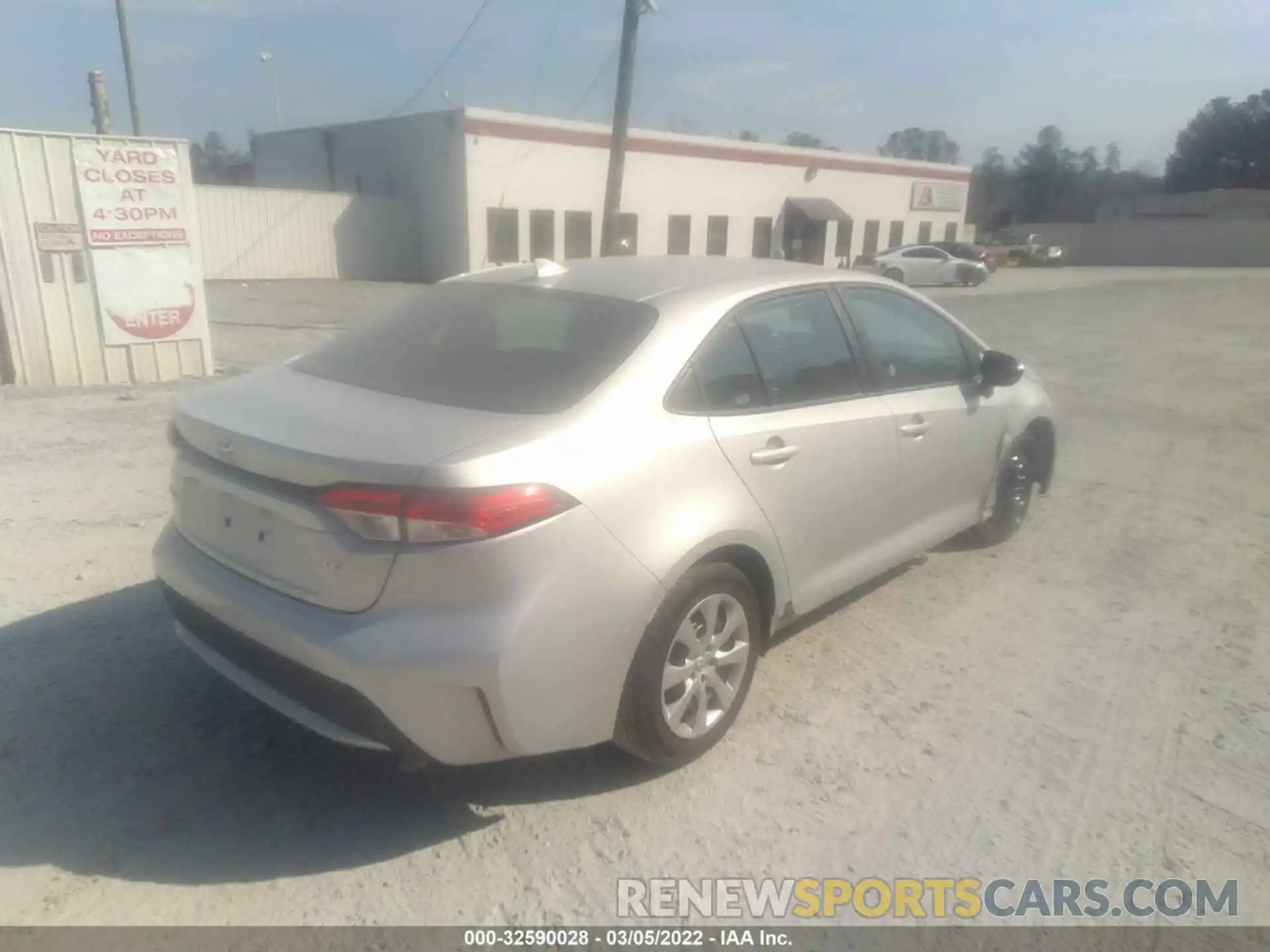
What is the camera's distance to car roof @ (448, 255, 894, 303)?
3.40 m

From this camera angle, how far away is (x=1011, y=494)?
5.13 meters

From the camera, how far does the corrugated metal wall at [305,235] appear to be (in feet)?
86.2

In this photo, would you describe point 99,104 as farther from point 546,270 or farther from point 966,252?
point 966,252

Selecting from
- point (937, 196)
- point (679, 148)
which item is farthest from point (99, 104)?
point (937, 196)

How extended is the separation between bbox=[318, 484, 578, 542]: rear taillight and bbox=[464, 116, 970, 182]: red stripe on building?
24.5 metres

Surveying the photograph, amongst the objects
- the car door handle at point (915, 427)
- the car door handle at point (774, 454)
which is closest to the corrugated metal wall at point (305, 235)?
the car door handle at point (915, 427)

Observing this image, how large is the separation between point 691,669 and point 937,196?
1770 inches

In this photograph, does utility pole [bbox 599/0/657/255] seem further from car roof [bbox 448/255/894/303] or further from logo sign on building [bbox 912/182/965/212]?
logo sign on building [bbox 912/182/965/212]

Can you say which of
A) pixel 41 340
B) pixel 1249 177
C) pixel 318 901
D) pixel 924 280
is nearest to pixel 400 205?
pixel 924 280

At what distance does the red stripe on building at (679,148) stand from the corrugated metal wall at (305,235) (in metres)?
4.05

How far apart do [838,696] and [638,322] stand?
5.37 feet

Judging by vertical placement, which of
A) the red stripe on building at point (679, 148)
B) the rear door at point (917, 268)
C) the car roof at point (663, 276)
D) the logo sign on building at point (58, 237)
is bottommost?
the rear door at point (917, 268)

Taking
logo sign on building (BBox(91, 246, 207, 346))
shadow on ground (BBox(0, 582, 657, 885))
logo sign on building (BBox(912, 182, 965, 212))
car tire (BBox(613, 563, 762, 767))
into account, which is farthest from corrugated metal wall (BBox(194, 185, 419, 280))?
car tire (BBox(613, 563, 762, 767))

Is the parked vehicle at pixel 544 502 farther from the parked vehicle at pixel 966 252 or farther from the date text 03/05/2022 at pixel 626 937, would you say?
the parked vehicle at pixel 966 252
